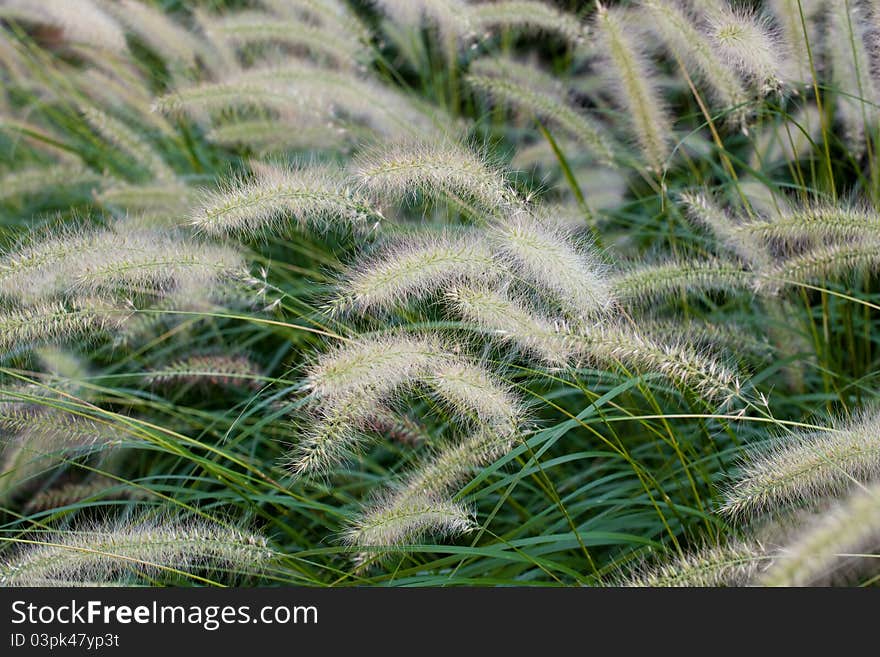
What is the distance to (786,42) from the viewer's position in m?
2.83

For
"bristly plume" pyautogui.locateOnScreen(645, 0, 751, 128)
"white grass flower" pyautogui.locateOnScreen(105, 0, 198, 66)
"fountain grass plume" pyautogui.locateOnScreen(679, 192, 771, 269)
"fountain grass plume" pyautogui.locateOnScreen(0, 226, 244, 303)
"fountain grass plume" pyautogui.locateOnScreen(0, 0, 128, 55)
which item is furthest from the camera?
"white grass flower" pyautogui.locateOnScreen(105, 0, 198, 66)

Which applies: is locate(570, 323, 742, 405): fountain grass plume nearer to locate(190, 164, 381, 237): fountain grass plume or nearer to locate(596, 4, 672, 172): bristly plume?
locate(190, 164, 381, 237): fountain grass plume

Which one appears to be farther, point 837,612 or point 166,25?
point 166,25

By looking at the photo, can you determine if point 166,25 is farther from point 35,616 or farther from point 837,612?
point 837,612

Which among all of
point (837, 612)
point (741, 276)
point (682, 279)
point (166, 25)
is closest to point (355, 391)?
point (682, 279)

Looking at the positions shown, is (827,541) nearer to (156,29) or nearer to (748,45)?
(748,45)

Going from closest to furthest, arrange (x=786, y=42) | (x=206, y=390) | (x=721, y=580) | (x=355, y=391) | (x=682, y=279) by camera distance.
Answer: (x=721, y=580) → (x=355, y=391) → (x=682, y=279) → (x=786, y=42) → (x=206, y=390)

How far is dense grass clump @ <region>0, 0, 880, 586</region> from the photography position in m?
2.07

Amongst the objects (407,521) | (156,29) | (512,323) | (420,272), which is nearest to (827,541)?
(512,323)

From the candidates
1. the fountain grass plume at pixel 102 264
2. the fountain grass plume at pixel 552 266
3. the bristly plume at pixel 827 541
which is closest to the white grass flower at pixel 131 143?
the fountain grass plume at pixel 102 264

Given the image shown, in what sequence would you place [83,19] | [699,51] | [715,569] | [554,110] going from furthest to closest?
[83,19]
[554,110]
[699,51]
[715,569]

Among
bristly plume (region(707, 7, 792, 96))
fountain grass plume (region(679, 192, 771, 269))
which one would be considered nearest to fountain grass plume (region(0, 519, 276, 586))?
fountain grass plume (region(679, 192, 771, 269))

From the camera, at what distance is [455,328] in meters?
2.59

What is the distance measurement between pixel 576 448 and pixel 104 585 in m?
1.65
